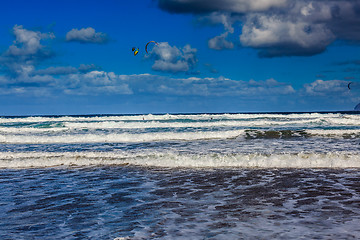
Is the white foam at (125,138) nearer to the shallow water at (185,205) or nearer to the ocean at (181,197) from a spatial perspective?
the ocean at (181,197)

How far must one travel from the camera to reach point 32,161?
38.4 ft

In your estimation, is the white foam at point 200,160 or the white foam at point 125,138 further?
the white foam at point 125,138

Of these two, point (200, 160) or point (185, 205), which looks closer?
point (185, 205)

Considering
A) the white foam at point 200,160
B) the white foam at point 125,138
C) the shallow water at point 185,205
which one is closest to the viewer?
the shallow water at point 185,205

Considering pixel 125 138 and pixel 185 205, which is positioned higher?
pixel 125 138

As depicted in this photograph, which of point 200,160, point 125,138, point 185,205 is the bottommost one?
point 185,205

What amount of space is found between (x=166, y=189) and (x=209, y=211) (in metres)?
1.97

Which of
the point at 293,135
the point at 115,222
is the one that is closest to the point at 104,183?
the point at 115,222

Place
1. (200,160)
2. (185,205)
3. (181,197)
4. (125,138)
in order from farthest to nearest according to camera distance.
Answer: (125,138) < (200,160) < (181,197) < (185,205)

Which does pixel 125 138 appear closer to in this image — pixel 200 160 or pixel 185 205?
pixel 200 160

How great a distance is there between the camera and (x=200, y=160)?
1085 centimetres

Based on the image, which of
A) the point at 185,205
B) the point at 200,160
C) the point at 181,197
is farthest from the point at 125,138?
the point at 185,205

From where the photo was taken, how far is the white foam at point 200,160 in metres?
10.1

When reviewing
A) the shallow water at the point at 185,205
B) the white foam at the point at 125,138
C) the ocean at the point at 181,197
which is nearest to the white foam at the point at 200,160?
the ocean at the point at 181,197
